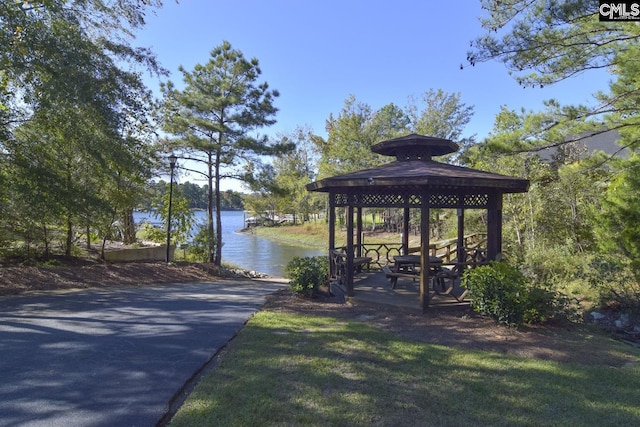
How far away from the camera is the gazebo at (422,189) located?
19.8ft

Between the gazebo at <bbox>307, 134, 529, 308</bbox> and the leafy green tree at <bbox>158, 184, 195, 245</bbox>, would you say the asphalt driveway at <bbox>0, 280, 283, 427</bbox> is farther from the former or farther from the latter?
the leafy green tree at <bbox>158, 184, 195, 245</bbox>

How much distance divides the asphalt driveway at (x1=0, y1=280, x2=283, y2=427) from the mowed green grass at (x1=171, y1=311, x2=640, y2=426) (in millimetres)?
398

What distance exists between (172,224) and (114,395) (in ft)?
35.1

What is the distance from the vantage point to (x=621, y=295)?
6.80m

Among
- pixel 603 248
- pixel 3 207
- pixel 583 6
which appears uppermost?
pixel 583 6

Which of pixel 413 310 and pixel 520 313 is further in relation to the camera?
pixel 413 310

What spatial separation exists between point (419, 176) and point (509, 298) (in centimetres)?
216

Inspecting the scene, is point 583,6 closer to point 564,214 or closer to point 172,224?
point 564,214

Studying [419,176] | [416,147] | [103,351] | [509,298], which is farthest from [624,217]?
[103,351]

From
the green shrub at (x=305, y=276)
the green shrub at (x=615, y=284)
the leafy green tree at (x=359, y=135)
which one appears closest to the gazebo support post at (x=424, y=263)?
the green shrub at (x=305, y=276)

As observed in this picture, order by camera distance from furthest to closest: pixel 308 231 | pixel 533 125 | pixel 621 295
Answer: pixel 308 231 → pixel 533 125 → pixel 621 295

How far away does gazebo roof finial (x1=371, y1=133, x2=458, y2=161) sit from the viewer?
763 centimetres

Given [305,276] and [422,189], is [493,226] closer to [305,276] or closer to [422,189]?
[422,189]

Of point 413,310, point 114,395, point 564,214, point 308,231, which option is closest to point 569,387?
point 413,310
